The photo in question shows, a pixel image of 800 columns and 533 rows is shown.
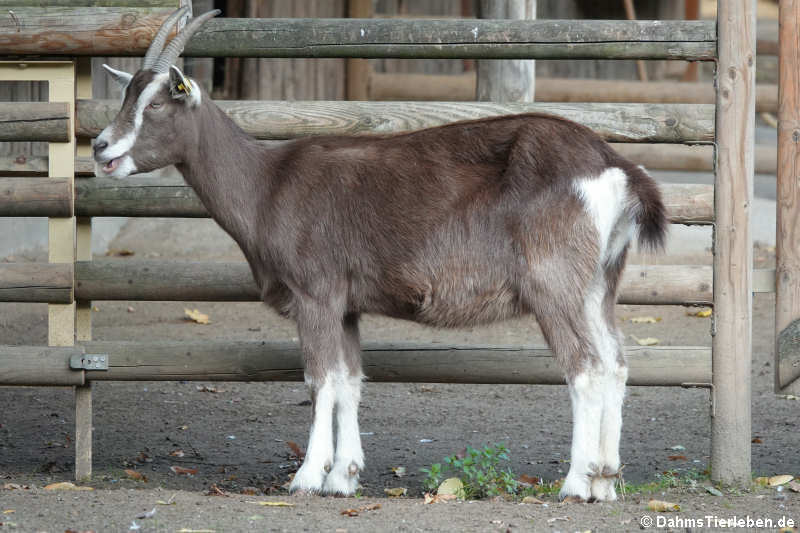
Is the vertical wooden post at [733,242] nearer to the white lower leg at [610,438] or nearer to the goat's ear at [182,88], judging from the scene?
the white lower leg at [610,438]

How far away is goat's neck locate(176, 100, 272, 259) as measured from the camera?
5.50 metres

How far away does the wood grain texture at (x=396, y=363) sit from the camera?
→ 579 cm

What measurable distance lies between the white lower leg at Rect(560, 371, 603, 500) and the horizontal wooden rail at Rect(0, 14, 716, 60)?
5.76ft

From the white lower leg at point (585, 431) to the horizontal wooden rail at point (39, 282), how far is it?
2813mm

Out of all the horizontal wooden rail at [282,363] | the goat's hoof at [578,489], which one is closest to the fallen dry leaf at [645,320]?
the horizontal wooden rail at [282,363]

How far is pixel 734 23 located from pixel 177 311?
622 centimetres

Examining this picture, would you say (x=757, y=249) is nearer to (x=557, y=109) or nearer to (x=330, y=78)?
(x=330, y=78)

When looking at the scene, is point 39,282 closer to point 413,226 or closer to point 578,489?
point 413,226

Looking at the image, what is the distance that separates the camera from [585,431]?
200 inches

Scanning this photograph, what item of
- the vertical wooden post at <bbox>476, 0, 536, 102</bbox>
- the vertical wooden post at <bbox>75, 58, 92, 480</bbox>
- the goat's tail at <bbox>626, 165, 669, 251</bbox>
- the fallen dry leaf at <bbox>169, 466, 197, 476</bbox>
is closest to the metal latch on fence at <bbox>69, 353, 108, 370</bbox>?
the vertical wooden post at <bbox>75, 58, 92, 480</bbox>

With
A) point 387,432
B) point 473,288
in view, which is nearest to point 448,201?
point 473,288

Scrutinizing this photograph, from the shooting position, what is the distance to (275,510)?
4883 millimetres

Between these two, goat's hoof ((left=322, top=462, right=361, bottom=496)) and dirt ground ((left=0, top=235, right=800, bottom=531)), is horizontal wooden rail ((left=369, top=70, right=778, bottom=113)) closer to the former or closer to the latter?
dirt ground ((left=0, top=235, right=800, bottom=531))

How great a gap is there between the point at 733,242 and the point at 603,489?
55.5 inches
